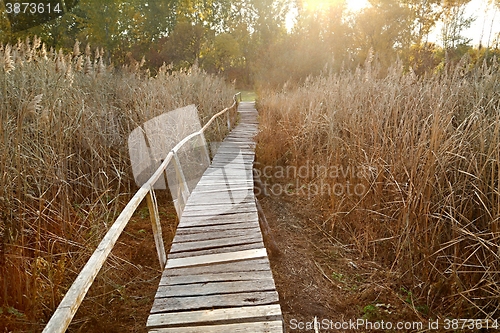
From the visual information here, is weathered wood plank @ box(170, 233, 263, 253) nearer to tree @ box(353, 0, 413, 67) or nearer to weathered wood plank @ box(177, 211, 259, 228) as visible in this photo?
weathered wood plank @ box(177, 211, 259, 228)

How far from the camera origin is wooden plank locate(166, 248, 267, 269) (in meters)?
2.25

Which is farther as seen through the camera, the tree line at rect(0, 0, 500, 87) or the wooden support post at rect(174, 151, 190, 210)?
the tree line at rect(0, 0, 500, 87)

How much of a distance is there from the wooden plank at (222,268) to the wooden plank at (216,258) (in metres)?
0.04

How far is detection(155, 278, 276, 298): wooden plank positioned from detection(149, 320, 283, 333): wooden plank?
272mm

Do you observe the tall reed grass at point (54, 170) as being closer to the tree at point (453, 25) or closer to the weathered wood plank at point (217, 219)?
the weathered wood plank at point (217, 219)

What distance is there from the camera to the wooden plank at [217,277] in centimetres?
204

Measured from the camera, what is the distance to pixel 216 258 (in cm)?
231

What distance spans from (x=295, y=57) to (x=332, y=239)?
14771mm

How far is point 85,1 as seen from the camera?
16.4 meters

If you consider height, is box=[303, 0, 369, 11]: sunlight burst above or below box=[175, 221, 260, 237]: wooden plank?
above

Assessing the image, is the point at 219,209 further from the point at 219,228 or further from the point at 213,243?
the point at 213,243

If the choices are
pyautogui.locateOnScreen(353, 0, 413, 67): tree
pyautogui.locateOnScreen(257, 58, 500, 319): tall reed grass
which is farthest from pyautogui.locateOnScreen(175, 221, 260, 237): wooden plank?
pyautogui.locateOnScreen(353, 0, 413, 67): tree

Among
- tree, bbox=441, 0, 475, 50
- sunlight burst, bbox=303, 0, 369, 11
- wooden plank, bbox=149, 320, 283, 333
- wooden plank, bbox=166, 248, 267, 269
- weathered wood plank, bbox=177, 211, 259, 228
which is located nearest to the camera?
wooden plank, bbox=149, 320, 283, 333

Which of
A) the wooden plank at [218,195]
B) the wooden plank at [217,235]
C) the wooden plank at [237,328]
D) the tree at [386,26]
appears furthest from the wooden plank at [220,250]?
the tree at [386,26]
